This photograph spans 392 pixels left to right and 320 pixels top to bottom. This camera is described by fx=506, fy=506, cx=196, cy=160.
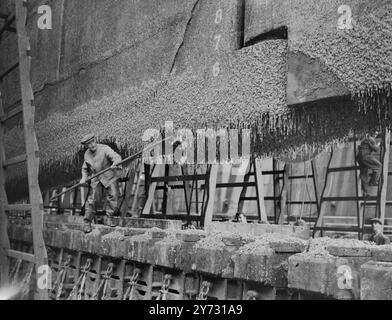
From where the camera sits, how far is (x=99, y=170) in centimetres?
471

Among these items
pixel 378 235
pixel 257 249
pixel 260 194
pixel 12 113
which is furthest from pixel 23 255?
pixel 378 235

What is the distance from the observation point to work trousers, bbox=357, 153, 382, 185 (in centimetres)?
521

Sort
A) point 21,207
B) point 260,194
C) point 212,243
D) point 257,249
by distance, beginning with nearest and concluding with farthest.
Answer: point 257,249 → point 212,243 → point 21,207 → point 260,194

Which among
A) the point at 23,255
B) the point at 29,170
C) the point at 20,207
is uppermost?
the point at 29,170

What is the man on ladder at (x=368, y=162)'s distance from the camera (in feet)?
17.1

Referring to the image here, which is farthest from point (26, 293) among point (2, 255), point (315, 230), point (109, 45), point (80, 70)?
point (315, 230)

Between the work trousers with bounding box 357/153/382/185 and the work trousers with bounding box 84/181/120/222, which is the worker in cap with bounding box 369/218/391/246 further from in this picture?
the work trousers with bounding box 84/181/120/222

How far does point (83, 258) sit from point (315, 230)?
97.4 inches

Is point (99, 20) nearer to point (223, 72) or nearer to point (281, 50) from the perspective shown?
point (223, 72)

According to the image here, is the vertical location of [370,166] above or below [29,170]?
above

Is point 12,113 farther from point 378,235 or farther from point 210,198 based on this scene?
point 378,235

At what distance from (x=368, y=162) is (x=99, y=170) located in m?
2.74

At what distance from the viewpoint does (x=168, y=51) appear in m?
4.23

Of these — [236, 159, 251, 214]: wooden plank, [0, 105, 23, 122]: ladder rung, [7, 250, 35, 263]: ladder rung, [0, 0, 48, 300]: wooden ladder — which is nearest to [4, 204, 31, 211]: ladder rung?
[0, 0, 48, 300]: wooden ladder
